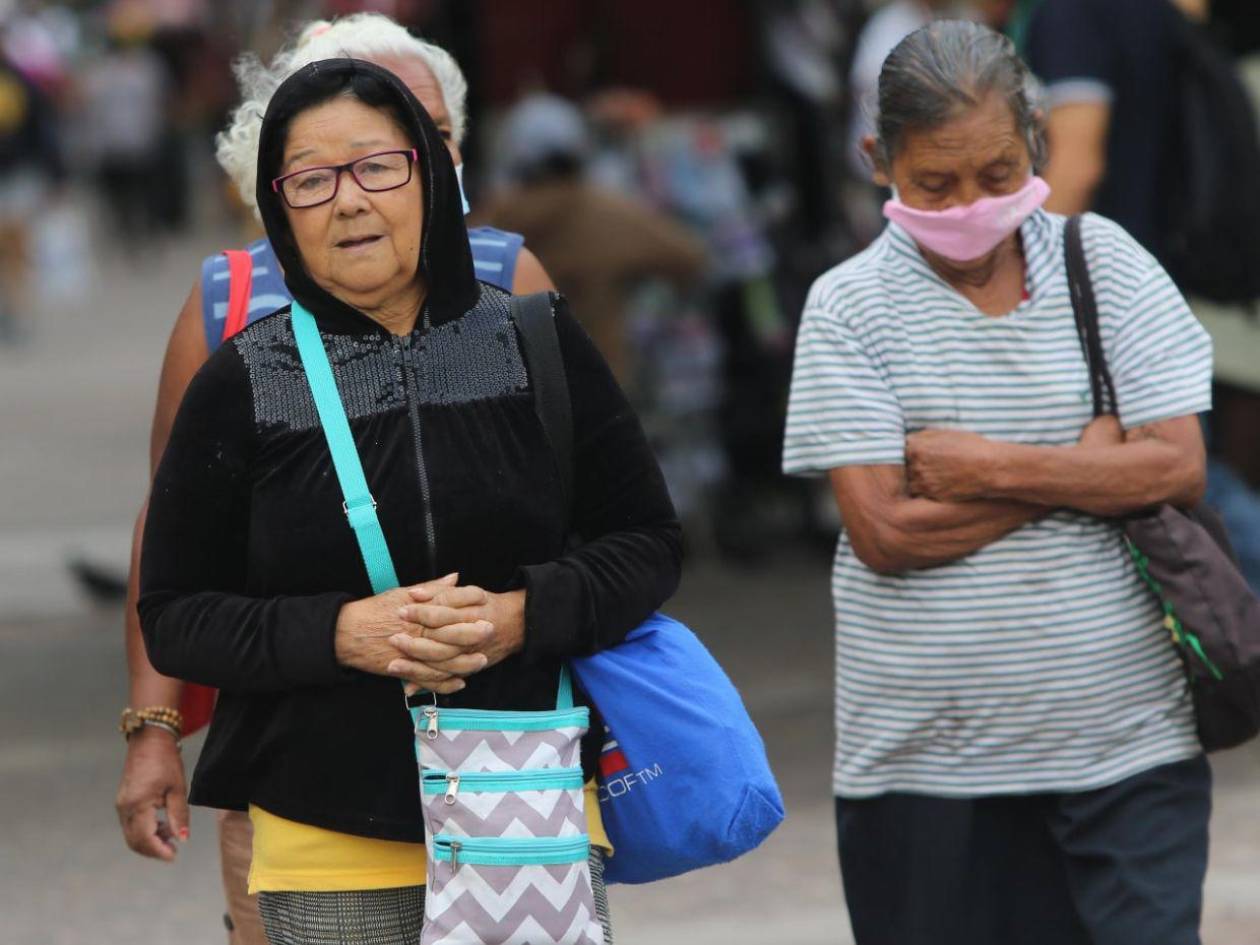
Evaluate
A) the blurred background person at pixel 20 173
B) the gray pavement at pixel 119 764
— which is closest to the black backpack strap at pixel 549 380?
the gray pavement at pixel 119 764

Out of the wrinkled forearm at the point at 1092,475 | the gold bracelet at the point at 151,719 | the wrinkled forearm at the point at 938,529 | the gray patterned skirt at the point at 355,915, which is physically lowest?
the gray patterned skirt at the point at 355,915

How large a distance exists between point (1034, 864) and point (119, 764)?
3.90 metres

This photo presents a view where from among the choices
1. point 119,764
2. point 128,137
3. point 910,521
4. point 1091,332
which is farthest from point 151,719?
point 128,137

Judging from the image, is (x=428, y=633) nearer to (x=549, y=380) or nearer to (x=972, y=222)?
(x=549, y=380)

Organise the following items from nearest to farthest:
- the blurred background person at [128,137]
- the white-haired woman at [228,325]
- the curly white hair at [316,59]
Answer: the white-haired woman at [228,325]
the curly white hair at [316,59]
the blurred background person at [128,137]

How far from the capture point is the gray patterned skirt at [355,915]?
291cm

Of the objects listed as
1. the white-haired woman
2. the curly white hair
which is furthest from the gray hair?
the curly white hair

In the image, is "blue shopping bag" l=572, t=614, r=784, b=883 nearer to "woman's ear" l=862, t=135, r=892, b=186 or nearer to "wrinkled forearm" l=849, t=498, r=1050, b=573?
"wrinkled forearm" l=849, t=498, r=1050, b=573

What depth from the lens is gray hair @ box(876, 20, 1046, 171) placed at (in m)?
3.35

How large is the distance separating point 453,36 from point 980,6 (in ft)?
10.4

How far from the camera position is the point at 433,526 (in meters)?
2.84

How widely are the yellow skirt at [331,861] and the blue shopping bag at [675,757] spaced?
3.8 inches

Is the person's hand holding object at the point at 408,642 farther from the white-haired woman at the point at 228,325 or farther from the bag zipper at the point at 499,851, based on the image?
the white-haired woman at the point at 228,325

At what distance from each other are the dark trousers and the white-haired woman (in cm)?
94
